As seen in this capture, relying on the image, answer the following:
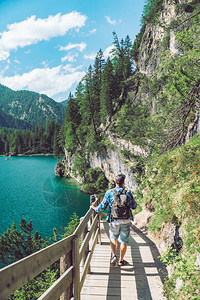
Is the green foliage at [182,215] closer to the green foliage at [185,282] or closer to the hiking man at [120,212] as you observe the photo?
the green foliage at [185,282]

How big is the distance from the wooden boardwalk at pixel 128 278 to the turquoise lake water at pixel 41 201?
19.4 metres

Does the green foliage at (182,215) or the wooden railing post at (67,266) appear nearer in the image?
the wooden railing post at (67,266)

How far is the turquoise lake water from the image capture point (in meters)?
25.4

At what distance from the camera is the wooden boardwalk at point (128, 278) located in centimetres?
347

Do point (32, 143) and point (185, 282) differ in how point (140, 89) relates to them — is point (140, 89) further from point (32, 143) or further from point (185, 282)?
point (32, 143)

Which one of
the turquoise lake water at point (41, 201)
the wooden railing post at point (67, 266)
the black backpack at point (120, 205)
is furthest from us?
the turquoise lake water at point (41, 201)

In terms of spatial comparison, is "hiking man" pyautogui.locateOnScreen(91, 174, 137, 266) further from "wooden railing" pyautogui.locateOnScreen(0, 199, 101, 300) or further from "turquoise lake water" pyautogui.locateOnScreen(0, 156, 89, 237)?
"turquoise lake water" pyautogui.locateOnScreen(0, 156, 89, 237)

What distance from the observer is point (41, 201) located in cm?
3294

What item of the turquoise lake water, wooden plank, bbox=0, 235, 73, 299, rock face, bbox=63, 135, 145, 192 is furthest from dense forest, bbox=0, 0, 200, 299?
the turquoise lake water

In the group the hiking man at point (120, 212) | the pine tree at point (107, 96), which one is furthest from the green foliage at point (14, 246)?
the pine tree at point (107, 96)

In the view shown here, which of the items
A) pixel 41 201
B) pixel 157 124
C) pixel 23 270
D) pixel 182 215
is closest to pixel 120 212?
pixel 182 215

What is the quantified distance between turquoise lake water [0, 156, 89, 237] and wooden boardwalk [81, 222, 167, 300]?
19436 millimetres

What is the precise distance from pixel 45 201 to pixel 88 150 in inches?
519

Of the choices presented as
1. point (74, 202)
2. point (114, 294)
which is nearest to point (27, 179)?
point (74, 202)
